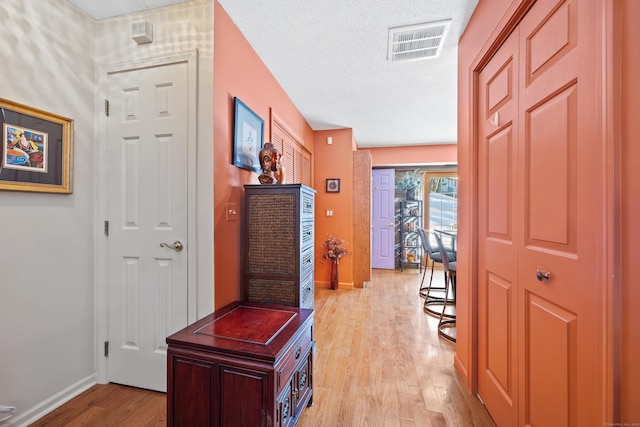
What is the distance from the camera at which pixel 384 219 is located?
5660mm

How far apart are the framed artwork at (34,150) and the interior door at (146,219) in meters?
0.23

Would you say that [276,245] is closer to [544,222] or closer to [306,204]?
[306,204]

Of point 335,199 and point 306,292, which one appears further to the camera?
point 335,199

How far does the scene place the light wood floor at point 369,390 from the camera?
1496mm

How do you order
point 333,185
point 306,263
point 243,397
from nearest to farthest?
point 243,397
point 306,263
point 333,185

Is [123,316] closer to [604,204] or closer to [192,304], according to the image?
[192,304]

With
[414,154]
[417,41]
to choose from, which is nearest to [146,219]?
[417,41]

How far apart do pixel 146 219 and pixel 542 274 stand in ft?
7.10

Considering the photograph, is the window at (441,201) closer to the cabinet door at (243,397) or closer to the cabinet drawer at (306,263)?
the cabinet drawer at (306,263)

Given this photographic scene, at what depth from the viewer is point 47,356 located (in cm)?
154

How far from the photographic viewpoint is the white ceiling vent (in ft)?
6.21

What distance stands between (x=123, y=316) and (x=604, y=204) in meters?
2.48

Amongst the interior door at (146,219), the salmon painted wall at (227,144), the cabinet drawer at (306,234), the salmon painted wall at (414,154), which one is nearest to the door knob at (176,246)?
the interior door at (146,219)

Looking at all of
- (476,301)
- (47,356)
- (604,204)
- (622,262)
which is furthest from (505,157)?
(47,356)
